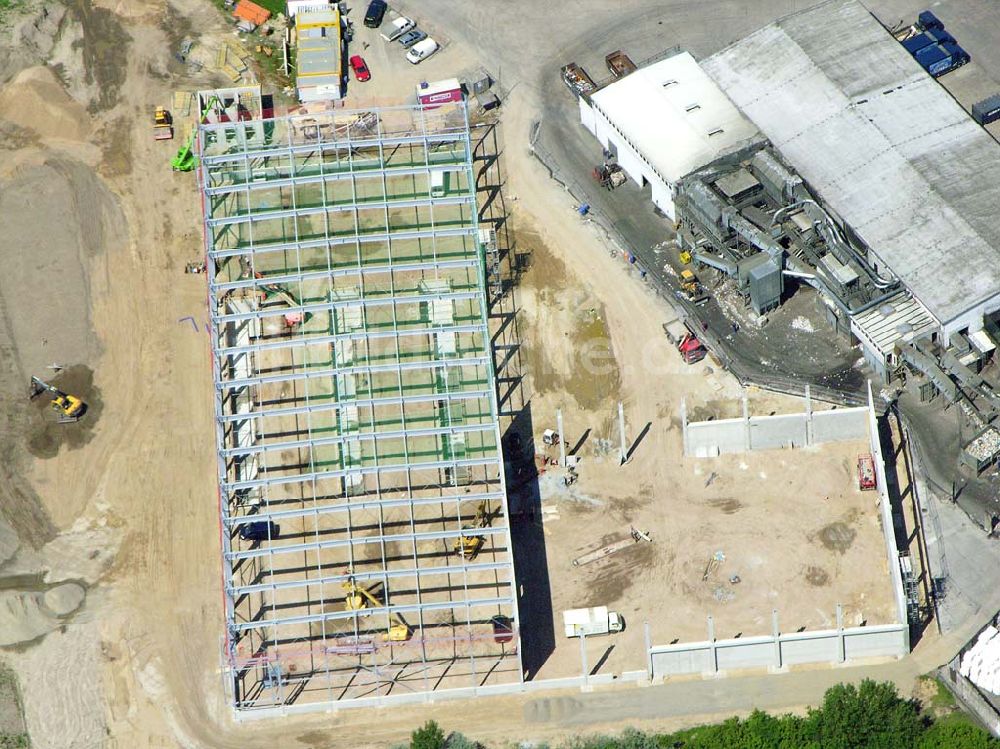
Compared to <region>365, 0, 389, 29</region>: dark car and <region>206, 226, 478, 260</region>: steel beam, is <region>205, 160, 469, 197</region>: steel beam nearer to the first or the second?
<region>206, 226, 478, 260</region>: steel beam

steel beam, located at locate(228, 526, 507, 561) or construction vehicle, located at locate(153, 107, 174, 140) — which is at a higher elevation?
construction vehicle, located at locate(153, 107, 174, 140)

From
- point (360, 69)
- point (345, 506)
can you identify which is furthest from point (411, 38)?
point (345, 506)

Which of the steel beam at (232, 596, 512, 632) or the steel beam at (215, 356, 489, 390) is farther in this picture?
the steel beam at (215, 356, 489, 390)

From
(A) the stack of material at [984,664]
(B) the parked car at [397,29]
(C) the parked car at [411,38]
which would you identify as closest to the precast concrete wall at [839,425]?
(A) the stack of material at [984,664]

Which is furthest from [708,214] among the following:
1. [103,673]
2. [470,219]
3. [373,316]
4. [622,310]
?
[103,673]

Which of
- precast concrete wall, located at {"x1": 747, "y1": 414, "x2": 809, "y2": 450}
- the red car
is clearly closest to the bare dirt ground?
the red car

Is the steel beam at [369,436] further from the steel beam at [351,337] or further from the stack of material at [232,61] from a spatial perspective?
the stack of material at [232,61]
